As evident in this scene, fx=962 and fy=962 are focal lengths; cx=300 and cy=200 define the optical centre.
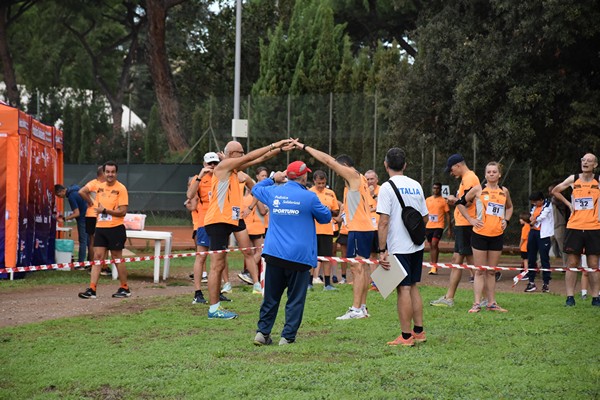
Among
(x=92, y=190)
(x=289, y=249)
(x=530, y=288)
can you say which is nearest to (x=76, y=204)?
(x=92, y=190)

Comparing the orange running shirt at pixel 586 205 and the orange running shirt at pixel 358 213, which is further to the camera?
the orange running shirt at pixel 586 205

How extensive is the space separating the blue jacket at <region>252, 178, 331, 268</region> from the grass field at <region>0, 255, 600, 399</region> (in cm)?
93

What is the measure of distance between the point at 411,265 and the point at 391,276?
11.8 inches

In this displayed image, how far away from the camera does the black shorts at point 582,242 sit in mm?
13508

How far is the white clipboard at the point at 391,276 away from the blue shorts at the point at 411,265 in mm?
90

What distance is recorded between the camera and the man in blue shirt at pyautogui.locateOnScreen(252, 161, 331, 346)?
981cm

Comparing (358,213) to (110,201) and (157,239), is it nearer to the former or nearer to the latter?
(110,201)

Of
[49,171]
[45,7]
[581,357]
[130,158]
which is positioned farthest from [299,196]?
[45,7]

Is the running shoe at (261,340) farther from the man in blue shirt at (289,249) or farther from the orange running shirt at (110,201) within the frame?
the orange running shirt at (110,201)

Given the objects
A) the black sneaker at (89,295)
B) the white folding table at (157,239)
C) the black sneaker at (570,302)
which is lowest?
the black sneaker at (89,295)

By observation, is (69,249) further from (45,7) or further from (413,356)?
(45,7)

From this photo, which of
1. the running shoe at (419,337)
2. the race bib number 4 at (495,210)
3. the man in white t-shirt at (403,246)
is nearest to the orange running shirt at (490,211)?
the race bib number 4 at (495,210)

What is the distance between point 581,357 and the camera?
352 inches

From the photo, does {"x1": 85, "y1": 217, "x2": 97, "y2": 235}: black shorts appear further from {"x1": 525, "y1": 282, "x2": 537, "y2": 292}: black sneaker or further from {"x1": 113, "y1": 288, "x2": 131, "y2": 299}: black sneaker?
{"x1": 525, "y1": 282, "x2": 537, "y2": 292}: black sneaker
